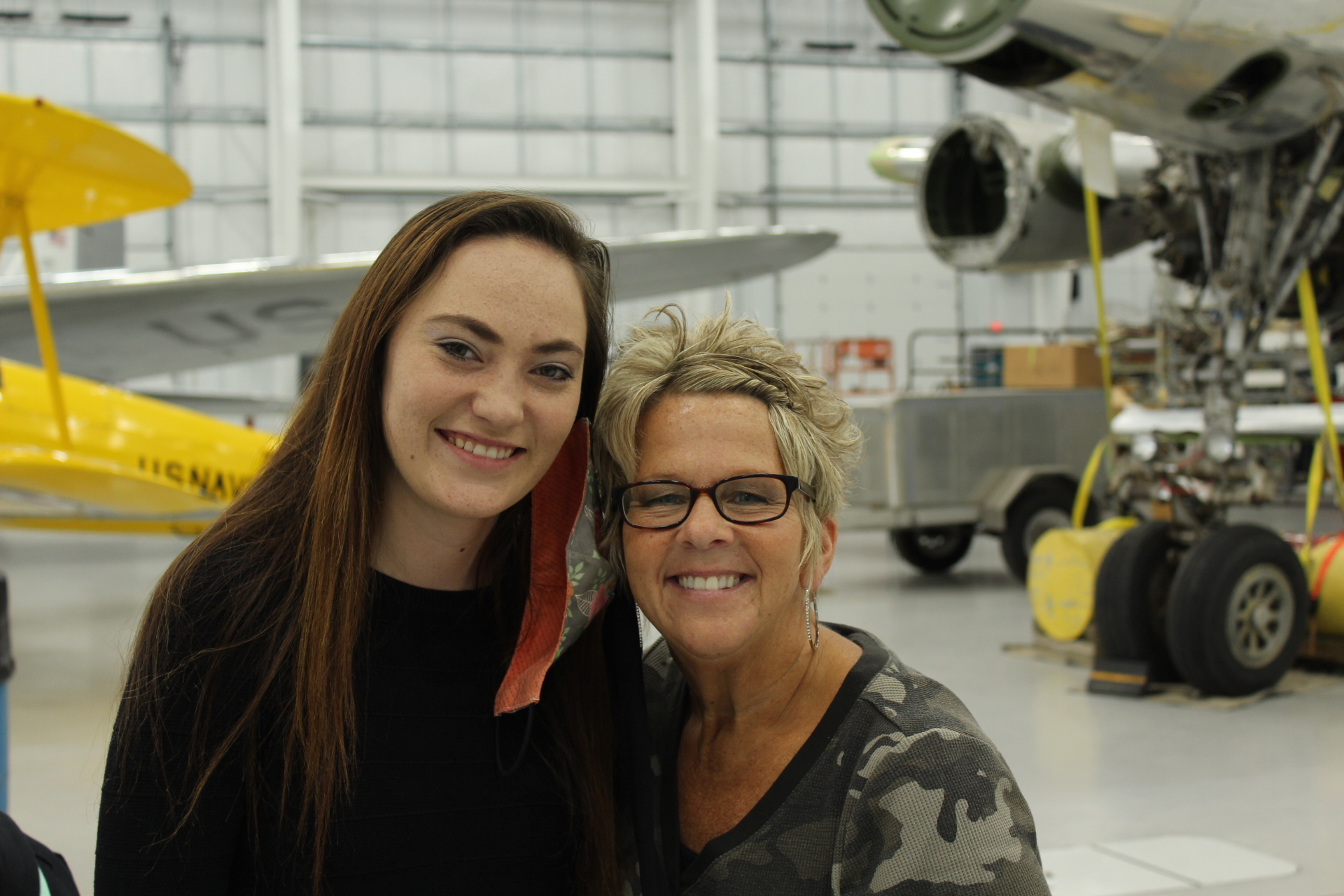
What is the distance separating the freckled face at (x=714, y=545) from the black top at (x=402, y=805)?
0.85ft

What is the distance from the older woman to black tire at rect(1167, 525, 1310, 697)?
394cm

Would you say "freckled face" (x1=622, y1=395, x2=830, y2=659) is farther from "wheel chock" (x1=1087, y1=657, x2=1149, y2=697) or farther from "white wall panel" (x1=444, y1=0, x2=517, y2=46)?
"white wall panel" (x1=444, y1=0, x2=517, y2=46)

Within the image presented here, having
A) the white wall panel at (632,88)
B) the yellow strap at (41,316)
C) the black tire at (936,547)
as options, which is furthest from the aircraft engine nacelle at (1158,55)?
the white wall panel at (632,88)

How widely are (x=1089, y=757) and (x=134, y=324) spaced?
19.9ft

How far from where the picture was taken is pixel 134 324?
6.78 meters

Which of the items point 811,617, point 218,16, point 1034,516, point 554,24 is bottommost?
point 1034,516

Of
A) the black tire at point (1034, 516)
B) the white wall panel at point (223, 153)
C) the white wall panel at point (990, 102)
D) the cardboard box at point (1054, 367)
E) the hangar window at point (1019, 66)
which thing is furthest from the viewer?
the white wall panel at point (990, 102)

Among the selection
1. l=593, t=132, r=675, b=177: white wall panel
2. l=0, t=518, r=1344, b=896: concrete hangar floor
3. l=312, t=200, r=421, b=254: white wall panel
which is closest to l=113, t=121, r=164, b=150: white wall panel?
l=312, t=200, r=421, b=254: white wall panel

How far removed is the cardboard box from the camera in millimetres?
9461

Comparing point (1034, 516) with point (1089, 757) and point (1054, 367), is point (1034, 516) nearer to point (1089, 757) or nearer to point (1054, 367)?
point (1054, 367)

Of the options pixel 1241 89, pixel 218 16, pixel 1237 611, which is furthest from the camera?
pixel 218 16

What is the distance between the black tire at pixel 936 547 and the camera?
9586mm

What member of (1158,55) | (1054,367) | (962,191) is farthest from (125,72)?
(1158,55)

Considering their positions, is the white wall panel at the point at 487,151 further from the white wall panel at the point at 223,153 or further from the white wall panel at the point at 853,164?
the white wall panel at the point at 853,164
